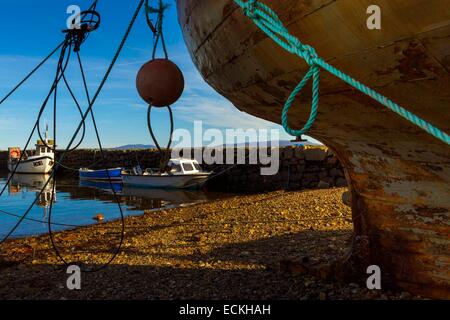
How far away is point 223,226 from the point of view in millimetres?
9070

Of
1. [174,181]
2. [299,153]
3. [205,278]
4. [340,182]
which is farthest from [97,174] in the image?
[205,278]

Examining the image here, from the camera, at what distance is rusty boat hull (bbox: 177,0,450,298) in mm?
1533

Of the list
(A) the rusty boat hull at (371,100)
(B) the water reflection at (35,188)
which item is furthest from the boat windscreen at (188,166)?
(A) the rusty boat hull at (371,100)

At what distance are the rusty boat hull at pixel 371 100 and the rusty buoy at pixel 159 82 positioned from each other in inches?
10.3

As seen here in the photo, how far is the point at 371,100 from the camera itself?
1.97 meters

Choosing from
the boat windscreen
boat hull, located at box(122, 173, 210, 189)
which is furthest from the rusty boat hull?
the boat windscreen

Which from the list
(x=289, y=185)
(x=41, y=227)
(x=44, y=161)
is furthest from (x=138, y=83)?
(x=44, y=161)

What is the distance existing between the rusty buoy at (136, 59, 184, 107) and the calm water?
10058 mm

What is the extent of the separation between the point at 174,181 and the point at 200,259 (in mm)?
15829

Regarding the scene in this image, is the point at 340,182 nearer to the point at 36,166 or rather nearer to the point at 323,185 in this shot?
the point at 323,185

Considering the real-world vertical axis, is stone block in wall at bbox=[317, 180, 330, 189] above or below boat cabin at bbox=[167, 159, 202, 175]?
below

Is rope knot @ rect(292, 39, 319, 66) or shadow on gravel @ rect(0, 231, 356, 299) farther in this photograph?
shadow on gravel @ rect(0, 231, 356, 299)

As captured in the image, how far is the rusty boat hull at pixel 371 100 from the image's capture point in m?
1.53

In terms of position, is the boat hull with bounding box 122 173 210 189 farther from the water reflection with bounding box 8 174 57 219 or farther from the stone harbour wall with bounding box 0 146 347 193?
the water reflection with bounding box 8 174 57 219
